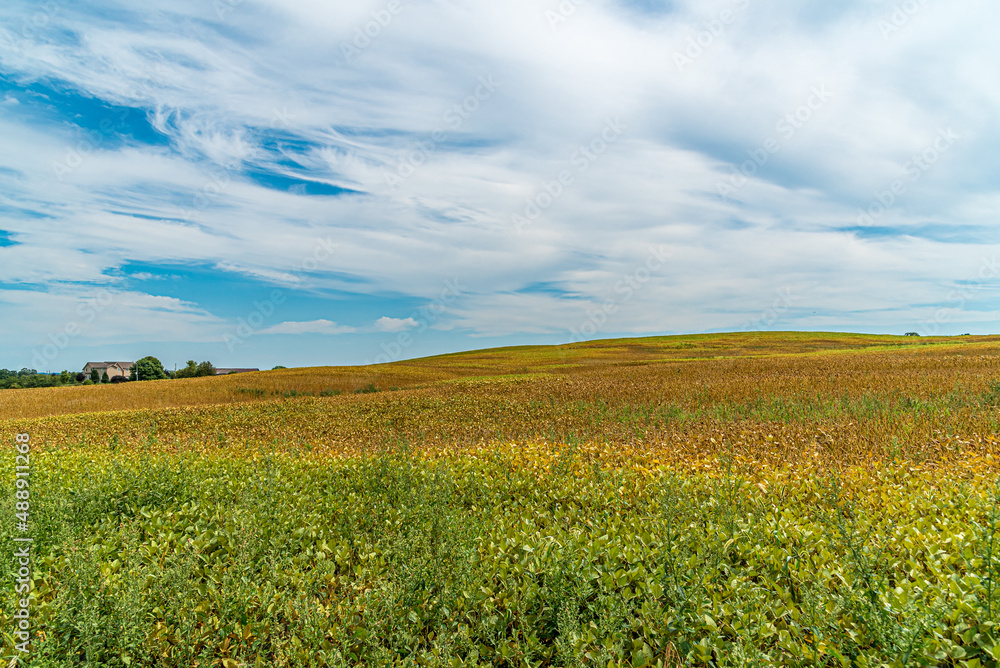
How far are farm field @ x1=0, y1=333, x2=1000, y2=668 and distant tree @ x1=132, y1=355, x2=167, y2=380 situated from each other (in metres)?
80.8

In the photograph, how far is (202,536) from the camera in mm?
5852

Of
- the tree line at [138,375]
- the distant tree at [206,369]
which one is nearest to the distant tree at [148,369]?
the tree line at [138,375]

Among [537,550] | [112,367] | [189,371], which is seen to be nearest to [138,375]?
[189,371]

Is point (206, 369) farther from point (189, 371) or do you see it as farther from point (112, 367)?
point (112, 367)

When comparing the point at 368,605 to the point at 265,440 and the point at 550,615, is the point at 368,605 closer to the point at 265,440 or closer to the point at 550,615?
the point at 550,615

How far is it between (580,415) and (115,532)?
36.7 feet

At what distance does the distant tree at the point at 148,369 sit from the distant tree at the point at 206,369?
13.0 metres

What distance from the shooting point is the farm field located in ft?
12.9

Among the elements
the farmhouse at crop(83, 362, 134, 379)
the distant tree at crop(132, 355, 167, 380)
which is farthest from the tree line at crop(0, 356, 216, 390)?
the farmhouse at crop(83, 362, 134, 379)

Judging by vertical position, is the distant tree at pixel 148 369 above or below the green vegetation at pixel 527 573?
above

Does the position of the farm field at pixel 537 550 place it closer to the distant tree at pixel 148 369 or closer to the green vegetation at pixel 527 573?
the green vegetation at pixel 527 573

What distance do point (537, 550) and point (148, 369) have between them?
92.5 metres

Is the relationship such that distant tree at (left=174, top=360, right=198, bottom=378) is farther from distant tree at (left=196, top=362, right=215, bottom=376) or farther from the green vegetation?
the green vegetation

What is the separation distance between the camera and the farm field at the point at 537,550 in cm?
394
